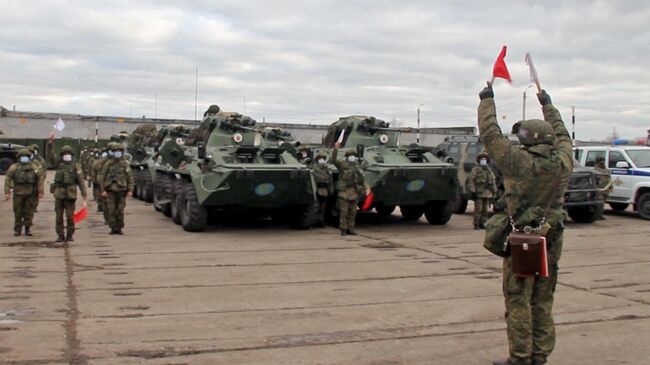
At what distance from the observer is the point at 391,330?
6.29 meters

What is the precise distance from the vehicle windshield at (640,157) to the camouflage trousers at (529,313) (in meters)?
13.1

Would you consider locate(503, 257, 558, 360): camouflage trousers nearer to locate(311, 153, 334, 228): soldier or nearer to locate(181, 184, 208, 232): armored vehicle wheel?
locate(181, 184, 208, 232): armored vehicle wheel

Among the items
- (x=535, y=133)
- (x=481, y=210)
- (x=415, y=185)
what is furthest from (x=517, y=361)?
(x=481, y=210)

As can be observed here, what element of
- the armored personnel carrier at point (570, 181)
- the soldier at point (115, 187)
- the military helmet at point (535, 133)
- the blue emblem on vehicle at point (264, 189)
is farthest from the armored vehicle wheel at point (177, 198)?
the military helmet at point (535, 133)

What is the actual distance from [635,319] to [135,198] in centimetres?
1841

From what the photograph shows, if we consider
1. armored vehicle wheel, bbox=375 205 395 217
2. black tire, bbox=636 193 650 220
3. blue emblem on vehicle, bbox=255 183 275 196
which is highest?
blue emblem on vehicle, bbox=255 183 275 196

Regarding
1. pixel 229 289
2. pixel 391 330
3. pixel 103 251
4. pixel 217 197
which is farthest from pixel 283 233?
pixel 391 330

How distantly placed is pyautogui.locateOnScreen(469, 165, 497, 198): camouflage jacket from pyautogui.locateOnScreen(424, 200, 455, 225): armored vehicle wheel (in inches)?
26.8

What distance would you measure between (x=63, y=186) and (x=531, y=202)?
900 centimetres

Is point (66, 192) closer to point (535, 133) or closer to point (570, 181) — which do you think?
point (535, 133)

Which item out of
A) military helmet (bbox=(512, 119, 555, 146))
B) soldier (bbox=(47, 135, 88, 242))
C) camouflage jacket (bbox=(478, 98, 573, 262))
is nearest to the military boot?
camouflage jacket (bbox=(478, 98, 573, 262))

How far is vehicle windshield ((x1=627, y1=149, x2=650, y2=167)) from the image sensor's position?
16922 millimetres

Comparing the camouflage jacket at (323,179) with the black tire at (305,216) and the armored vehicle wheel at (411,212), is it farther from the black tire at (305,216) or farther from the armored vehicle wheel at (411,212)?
the armored vehicle wheel at (411,212)

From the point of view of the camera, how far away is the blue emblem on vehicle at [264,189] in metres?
13.1
